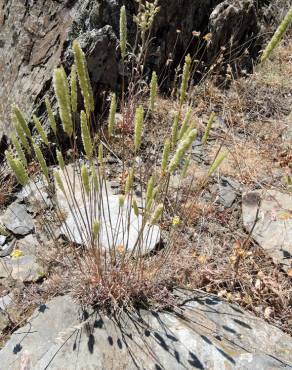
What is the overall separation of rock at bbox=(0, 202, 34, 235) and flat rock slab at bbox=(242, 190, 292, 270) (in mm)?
1786

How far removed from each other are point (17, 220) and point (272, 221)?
2087mm

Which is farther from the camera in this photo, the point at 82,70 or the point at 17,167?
the point at 17,167

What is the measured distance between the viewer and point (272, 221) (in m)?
3.16

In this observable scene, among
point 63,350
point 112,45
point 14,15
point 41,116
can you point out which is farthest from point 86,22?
point 63,350

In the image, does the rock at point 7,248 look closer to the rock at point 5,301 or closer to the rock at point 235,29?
the rock at point 5,301

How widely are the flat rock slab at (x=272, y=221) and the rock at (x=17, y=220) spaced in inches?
70.3

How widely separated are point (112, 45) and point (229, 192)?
1808mm

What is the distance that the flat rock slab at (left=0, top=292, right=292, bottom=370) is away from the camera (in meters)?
1.98

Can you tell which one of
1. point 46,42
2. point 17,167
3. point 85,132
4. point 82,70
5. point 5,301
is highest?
point 82,70

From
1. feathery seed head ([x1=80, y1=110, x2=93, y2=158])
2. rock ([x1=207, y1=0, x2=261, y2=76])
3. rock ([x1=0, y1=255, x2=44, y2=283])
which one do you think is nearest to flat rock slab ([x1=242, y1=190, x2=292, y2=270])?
feathery seed head ([x1=80, y1=110, x2=93, y2=158])

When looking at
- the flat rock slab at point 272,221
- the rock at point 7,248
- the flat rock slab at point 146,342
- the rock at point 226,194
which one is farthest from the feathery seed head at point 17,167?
the rock at point 226,194

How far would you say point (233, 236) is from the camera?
3158mm

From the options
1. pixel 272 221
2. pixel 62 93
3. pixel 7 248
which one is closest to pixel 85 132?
pixel 62 93

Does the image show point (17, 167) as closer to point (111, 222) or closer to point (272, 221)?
point (111, 222)
